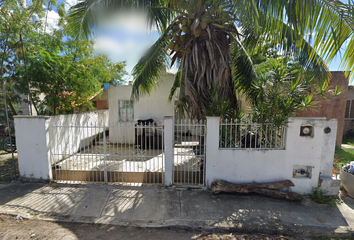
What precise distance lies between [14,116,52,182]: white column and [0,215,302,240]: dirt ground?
148cm

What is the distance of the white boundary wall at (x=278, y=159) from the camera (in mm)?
4312

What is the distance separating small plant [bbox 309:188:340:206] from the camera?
4149mm

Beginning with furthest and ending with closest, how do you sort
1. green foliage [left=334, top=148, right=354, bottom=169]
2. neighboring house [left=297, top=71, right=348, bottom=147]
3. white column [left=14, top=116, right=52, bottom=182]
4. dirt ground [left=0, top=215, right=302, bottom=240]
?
neighboring house [left=297, top=71, right=348, bottom=147], green foliage [left=334, top=148, right=354, bottom=169], white column [left=14, top=116, right=52, bottom=182], dirt ground [left=0, top=215, right=302, bottom=240]

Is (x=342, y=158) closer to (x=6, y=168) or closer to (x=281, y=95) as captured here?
(x=281, y=95)

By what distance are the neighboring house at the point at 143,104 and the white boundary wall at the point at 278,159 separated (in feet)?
16.2

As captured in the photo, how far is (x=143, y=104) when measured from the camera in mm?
9102

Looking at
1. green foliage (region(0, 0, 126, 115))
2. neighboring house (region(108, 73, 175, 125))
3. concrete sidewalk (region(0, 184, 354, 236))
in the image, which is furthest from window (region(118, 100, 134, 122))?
concrete sidewalk (region(0, 184, 354, 236))

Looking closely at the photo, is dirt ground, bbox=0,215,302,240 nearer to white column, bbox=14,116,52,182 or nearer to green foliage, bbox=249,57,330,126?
white column, bbox=14,116,52,182

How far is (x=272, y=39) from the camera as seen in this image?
4316 millimetres

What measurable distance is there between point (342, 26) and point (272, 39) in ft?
4.51

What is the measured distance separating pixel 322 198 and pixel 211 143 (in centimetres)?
286

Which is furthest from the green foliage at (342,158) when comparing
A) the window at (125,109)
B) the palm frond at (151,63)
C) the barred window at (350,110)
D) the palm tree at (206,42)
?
the window at (125,109)

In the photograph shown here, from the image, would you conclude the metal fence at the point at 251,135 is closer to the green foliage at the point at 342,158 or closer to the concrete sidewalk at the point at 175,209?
the concrete sidewalk at the point at 175,209

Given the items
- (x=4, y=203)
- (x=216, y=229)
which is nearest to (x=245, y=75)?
(x=216, y=229)
